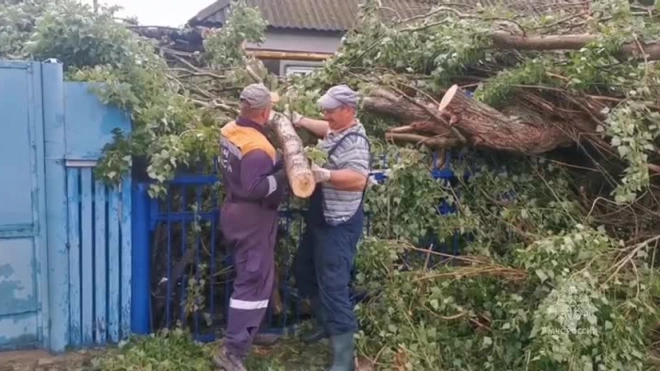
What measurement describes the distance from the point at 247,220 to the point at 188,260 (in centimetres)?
82

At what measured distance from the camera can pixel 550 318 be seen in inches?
143

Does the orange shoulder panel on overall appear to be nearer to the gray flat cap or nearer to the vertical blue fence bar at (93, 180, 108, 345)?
the gray flat cap

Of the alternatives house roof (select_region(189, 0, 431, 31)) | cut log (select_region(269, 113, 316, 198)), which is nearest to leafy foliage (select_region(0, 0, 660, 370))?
cut log (select_region(269, 113, 316, 198))

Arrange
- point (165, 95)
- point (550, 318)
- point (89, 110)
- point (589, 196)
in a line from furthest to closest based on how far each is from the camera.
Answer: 1. point (589, 196)
2. point (165, 95)
3. point (89, 110)
4. point (550, 318)

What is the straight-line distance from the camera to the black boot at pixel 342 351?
3879 millimetres

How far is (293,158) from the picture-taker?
365 cm

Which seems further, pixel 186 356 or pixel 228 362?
pixel 186 356

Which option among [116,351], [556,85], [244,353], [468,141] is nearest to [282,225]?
[244,353]

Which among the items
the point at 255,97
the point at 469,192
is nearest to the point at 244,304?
the point at 255,97

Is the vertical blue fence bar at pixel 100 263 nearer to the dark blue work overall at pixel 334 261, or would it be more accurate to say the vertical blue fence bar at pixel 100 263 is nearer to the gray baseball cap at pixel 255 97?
the gray baseball cap at pixel 255 97

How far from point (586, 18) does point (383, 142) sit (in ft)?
6.65

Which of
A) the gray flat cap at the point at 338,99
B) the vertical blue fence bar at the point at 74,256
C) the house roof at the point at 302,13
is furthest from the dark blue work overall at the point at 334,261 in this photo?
the house roof at the point at 302,13

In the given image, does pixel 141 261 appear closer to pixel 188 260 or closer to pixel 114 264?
pixel 114 264

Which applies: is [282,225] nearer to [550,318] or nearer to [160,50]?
[550,318]
